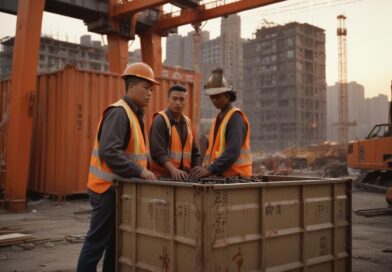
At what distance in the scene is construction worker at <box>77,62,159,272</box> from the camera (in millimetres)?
3609

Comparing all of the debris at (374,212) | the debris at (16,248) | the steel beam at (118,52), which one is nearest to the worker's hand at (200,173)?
the debris at (16,248)

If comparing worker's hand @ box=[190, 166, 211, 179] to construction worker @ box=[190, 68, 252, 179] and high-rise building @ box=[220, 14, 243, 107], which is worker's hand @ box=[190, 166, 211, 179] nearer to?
construction worker @ box=[190, 68, 252, 179]

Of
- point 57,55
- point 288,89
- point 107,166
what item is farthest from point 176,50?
point 107,166

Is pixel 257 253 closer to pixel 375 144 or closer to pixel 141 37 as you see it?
pixel 375 144

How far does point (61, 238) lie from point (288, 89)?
67118mm

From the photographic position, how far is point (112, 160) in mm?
3594

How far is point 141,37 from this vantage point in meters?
17.0

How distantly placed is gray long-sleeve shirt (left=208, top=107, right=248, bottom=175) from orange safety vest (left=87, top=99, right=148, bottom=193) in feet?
2.64

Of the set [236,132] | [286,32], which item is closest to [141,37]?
[236,132]

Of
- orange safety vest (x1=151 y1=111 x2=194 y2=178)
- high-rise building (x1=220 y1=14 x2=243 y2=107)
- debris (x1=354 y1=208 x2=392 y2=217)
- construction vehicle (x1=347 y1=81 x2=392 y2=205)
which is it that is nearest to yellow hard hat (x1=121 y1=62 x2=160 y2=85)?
orange safety vest (x1=151 y1=111 x2=194 y2=178)

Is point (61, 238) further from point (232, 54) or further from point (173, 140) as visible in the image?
point (232, 54)

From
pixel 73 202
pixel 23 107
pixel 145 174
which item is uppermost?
pixel 23 107

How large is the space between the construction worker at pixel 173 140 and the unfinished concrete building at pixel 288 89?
213 ft

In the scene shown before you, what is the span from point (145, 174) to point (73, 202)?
25.6ft
